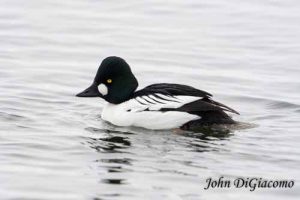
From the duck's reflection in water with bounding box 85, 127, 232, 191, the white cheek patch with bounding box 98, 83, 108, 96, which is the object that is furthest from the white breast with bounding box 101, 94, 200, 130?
the white cheek patch with bounding box 98, 83, 108, 96

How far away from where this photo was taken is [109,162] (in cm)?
1096

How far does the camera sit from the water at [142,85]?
1030 cm

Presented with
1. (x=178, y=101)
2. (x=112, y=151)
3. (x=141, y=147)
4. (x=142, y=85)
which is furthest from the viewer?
(x=142, y=85)

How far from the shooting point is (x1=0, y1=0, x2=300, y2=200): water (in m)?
10.3

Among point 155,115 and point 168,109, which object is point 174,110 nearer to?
point 168,109

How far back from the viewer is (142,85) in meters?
16.1

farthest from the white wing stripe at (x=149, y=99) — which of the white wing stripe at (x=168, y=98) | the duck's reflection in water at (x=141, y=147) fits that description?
the duck's reflection in water at (x=141, y=147)

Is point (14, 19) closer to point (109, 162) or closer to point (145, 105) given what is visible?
point (145, 105)

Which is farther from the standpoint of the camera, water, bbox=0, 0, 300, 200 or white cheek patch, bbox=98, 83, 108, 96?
white cheek patch, bbox=98, 83, 108, 96

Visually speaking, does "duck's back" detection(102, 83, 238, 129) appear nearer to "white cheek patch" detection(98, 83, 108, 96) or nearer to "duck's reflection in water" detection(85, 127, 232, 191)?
"duck's reflection in water" detection(85, 127, 232, 191)

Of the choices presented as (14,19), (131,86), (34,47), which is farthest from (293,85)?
(14,19)

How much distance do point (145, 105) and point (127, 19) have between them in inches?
315

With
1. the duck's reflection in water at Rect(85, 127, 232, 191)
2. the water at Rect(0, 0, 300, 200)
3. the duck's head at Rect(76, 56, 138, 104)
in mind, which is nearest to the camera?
the water at Rect(0, 0, 300, 200)

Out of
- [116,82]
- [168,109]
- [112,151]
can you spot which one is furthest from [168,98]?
[112,151]
